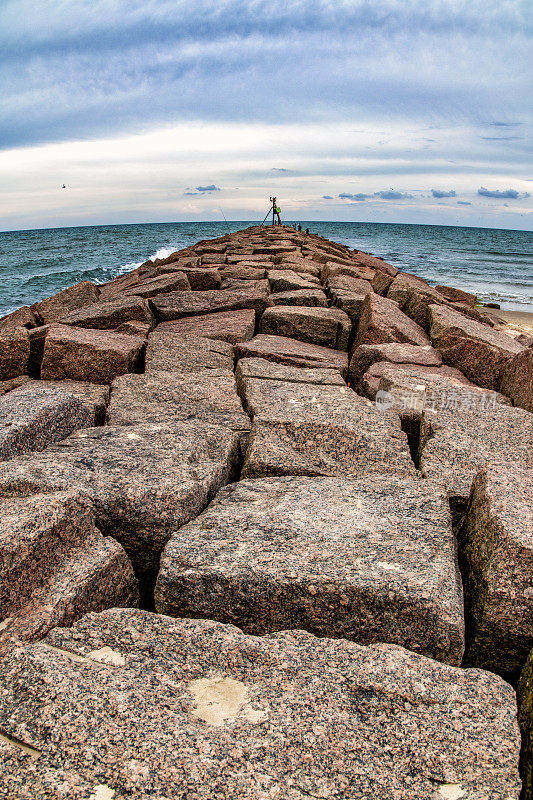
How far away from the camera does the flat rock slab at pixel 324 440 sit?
2467 millimetres

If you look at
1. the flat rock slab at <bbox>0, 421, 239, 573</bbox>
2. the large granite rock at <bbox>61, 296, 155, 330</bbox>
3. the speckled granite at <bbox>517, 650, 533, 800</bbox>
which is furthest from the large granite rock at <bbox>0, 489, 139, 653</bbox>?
the large granite rock at <bbox>61, 296, 155, 330</bbox>

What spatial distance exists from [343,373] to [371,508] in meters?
2.48

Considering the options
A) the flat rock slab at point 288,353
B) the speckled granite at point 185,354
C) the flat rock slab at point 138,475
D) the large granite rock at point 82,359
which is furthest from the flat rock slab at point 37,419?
the flat rock slab at point 288,353

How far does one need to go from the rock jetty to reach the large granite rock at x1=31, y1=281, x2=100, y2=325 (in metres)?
4.69

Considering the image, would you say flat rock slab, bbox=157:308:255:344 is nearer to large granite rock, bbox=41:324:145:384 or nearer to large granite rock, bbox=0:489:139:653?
large granite rock, bbox=41:324:145:384

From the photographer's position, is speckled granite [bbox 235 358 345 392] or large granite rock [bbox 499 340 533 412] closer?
large granite rock [bbox 499 340 533 412]

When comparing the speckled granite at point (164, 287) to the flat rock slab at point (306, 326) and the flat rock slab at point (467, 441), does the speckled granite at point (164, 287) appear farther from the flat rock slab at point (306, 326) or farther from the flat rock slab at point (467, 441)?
the flat rock slab at point (467, 441)

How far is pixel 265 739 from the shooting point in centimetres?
117

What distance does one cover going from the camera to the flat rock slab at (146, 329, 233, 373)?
3.86 metres

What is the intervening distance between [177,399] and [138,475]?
1137 millimetres

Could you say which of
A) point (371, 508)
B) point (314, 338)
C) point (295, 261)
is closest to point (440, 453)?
point (371, 508)

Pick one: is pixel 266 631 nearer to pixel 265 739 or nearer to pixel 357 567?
pixel 357 567

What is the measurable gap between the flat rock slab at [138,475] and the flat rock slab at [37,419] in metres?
0.12

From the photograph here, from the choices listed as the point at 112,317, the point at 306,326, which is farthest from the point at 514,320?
the point at 112,317
